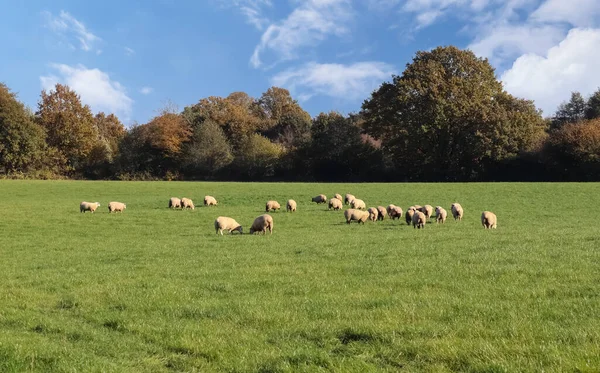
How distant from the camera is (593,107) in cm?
7850

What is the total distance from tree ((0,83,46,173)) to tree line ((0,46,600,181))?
15 centimetres

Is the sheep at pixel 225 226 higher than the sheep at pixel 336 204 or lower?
lower

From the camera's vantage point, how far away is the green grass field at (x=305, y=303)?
652 cm

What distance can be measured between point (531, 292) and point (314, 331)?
438cm

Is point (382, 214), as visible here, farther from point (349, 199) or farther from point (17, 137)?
point (17, 137)

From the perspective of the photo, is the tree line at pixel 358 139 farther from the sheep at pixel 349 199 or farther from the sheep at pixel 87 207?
the sheep at pixel 87 207

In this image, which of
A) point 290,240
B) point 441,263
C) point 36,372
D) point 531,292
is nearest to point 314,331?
point 36,372

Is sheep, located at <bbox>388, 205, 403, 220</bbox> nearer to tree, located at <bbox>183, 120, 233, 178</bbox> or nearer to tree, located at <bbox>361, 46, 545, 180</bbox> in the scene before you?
tree, located at <bbox>361, 46, 545, 180</bbox>

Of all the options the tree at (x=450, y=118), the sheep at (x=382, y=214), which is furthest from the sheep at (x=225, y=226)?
the tree at (x=450, y=118)

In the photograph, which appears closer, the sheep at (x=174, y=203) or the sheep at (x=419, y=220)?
the sheep at (x=419, y=220)

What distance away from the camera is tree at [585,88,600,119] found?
77.6 metres

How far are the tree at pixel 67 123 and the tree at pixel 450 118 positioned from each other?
48648 mm

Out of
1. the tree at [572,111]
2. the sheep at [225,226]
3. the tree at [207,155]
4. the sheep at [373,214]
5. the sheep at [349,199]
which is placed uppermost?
the tree at [572,111]

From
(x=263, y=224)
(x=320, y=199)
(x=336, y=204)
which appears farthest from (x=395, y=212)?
(x=320, y=199)
